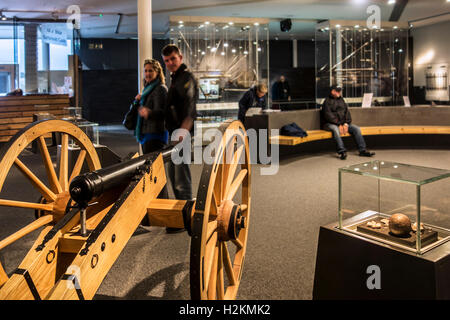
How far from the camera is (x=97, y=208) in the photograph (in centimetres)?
195

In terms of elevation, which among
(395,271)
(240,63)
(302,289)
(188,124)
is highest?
(240,63)

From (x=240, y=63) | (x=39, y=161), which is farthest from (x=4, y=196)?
(x=240, y=63)

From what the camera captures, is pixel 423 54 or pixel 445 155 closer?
pixel 445 155

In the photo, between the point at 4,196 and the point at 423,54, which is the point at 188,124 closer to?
the point at 4,196

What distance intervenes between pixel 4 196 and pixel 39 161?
2.60 m

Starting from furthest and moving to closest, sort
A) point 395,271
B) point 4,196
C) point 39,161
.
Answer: point 39,161
point 4,196
point 395,271

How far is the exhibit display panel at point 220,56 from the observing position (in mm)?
9234

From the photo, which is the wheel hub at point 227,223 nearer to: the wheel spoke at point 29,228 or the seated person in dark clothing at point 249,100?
the wheel spoke at point 29,228

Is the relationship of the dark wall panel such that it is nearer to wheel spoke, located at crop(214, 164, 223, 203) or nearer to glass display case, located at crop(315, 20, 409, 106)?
glass display case, located at crop(315, 20, 409, 106)

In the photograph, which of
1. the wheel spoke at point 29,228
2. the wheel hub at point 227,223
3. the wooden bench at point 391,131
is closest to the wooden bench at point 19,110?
the wooden bench at point 391,131

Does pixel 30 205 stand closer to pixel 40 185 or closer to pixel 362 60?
pixel 40 185

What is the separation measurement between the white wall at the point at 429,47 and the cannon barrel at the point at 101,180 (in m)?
12.4

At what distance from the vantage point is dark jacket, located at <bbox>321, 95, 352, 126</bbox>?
784 cm

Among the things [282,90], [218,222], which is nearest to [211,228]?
[218,222]
